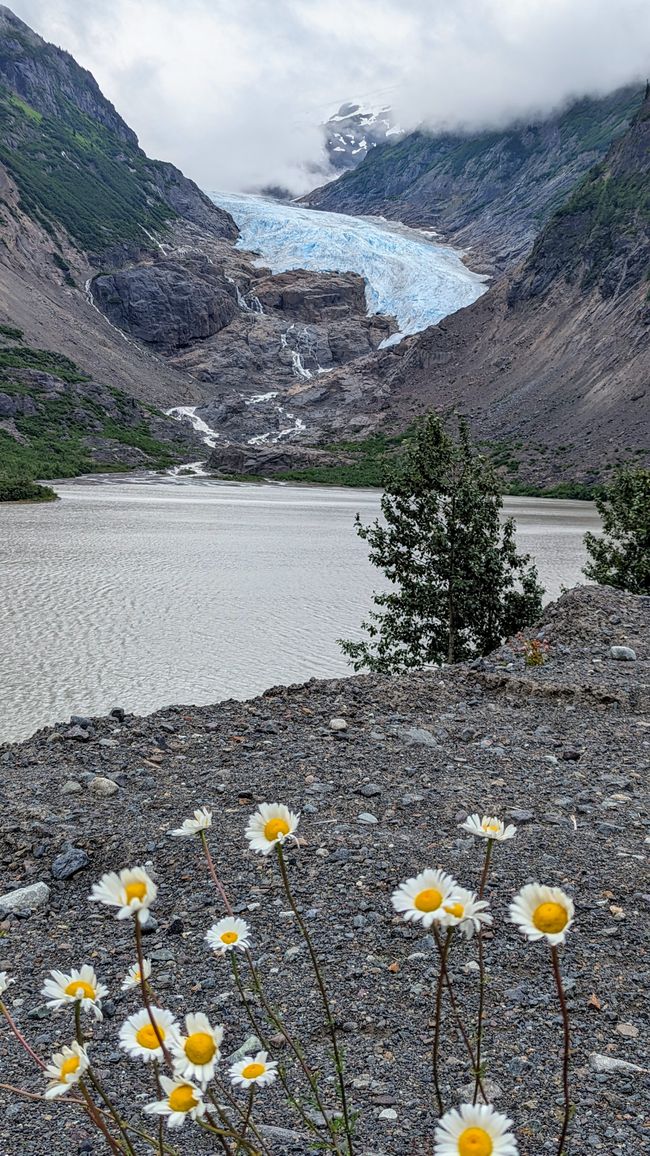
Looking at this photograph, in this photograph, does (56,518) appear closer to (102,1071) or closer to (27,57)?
(102,1071)

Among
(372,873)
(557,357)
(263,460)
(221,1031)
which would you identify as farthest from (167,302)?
(221,1031)

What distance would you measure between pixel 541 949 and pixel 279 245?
603ft

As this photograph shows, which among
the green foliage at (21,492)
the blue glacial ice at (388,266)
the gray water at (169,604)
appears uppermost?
the blue glacial ice at (388,266)

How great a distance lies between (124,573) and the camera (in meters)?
24.3

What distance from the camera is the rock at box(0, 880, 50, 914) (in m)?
4.31

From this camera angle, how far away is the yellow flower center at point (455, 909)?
1.58 meters

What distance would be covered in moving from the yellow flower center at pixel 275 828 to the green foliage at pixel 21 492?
54.4 metres

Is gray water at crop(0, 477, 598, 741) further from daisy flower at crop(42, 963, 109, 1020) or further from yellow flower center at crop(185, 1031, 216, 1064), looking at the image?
yellow flower center at crop(185, 1031, 216, 1064)

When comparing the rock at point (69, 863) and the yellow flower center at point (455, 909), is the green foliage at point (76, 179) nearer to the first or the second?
the rock at point (69, 863)

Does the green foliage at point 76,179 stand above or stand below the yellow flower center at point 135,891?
above

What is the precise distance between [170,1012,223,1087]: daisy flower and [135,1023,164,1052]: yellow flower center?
0.12m

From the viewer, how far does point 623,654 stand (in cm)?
881

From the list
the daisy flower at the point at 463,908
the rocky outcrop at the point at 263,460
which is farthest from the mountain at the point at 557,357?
the daisy flower at the point at 463,908

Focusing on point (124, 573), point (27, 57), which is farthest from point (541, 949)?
point (27, 57)
